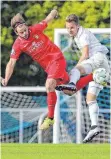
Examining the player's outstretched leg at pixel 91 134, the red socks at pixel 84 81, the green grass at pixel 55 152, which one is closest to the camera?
the green grass at pixel 55 152

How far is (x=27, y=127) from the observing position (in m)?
23.1

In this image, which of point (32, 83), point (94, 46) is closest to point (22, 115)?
point (32, 83)

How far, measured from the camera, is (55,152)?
11805 mm

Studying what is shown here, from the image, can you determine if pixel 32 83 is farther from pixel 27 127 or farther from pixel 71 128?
pixel 71 128

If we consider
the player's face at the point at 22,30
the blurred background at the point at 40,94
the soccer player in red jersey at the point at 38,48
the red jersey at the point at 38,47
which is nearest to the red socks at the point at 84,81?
the soccer player in red jersey at the point at 38,48

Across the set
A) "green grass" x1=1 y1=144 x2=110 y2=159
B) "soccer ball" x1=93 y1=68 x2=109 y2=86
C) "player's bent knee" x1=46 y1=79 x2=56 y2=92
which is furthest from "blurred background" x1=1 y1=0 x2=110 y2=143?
"green grass" x1=1 y1=144 x2=110 y2=159

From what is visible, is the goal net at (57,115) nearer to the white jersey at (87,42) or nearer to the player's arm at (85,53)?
the white jersey at (87,42)

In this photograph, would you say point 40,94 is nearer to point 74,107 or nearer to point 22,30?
point 74,107

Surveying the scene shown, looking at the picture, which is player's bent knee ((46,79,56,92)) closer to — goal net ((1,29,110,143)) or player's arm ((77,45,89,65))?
Result: player's arm ((77,45,89,65))

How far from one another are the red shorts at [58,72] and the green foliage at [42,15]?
11.1 m

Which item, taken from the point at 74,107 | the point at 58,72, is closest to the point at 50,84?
the point at 58,72

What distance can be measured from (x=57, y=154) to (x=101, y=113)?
9280mm

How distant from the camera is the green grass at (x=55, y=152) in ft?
36.9

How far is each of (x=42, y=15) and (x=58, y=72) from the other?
40.4 feet
